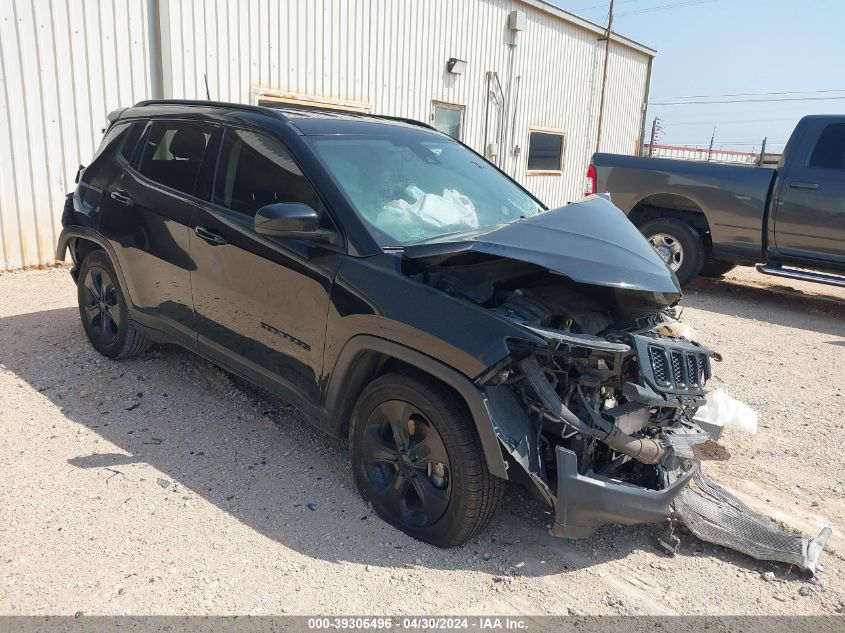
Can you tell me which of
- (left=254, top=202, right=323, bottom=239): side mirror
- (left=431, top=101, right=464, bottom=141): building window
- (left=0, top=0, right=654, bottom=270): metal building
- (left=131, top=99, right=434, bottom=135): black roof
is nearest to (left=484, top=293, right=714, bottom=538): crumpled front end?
(left=254, top=202, right=323, bottom=239): side mirror

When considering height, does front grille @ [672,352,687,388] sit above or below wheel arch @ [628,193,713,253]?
below

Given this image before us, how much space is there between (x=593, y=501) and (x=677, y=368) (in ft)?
2.36

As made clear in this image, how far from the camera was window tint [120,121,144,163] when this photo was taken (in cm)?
458

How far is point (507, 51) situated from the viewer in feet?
43.9

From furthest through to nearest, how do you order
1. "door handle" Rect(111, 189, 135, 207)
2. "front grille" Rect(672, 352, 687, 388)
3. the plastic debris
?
"door handle" Rect(111, 189, 135, 207)
the plastic debris
"front grille" Rect(672, 352, 687, 388)

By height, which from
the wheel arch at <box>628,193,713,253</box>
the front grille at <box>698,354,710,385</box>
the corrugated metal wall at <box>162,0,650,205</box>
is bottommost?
the front grille at <box>698,354,710,385</box>

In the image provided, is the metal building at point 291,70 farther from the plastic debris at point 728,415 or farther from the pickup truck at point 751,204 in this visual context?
the plastic debris at point 728,415

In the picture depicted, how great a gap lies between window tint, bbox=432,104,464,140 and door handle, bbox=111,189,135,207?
8.15 m

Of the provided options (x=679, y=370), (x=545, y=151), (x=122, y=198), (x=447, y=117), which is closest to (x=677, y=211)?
(x=447, y=117)

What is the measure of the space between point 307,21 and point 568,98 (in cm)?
799

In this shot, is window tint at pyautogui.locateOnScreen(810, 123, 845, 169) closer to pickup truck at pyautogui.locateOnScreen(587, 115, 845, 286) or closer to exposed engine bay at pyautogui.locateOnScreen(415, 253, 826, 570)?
pickup truck at pyautogui.locateOnScreen(587, 115, 845, 286)

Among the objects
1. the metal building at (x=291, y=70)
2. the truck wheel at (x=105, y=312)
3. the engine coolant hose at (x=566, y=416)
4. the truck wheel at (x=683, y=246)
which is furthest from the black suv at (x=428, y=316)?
the truck wheel at (x=683, y=246)

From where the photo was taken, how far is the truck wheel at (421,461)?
9.31 feet

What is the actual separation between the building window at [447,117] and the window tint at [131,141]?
7872 mm
